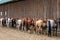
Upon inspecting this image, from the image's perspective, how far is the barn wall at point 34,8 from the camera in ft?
42.8

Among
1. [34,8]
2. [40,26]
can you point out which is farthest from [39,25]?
[34,8]

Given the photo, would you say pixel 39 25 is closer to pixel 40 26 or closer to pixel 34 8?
pixel 40 26

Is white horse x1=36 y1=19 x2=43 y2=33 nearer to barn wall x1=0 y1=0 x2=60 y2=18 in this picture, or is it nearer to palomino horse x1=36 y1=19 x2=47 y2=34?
palomino horse x1=36 y1=19 x2=47 y2=34

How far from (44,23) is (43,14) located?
9.87ft

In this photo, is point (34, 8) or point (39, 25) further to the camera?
point (34, 8)

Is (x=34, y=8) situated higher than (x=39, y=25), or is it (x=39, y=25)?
(x=34, y=8)

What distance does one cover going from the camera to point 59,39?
A: 929 cm

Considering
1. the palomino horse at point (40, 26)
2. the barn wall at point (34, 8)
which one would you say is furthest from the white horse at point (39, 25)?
the barn wall at point (34, 8)

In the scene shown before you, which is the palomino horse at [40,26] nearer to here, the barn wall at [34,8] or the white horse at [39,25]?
the white horse at [39,25]

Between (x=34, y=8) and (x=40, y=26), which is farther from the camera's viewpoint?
(x=34, y=8)

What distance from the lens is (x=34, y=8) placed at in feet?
49.3

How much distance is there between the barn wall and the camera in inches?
514

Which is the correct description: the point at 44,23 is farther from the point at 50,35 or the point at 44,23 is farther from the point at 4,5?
the point at 4,5

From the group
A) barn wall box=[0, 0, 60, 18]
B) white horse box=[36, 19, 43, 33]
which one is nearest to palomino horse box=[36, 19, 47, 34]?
white horse box=[36, 19, 43, 33]
